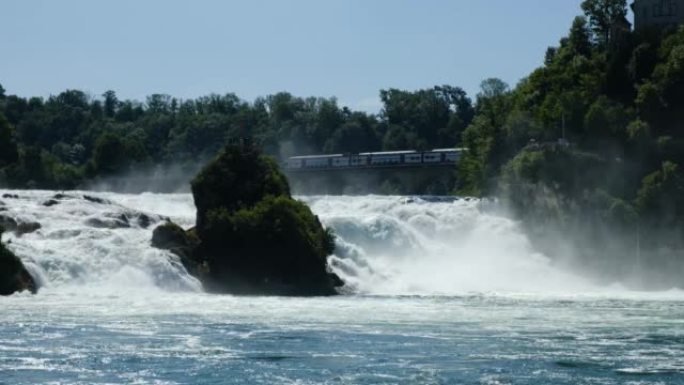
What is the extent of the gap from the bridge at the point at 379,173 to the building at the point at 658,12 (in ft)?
65.6

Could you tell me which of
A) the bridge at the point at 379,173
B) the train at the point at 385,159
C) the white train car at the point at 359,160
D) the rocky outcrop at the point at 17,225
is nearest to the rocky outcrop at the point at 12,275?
the rocky outcrop at the point at 17,225

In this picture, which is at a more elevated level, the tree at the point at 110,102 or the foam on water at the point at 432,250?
the tree at the point at 110,102

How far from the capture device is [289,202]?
70750mm

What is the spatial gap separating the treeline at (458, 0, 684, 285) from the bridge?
1685 centimetres

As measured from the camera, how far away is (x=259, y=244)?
68.9 meters

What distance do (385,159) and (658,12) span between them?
29.3m

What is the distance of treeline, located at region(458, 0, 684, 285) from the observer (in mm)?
85562

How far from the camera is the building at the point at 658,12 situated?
105562mm

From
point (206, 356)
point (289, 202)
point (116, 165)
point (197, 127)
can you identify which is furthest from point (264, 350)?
point (197, 127)

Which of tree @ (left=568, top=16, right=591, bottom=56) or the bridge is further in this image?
the bridge

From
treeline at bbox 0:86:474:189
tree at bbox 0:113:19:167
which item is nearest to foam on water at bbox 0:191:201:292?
tree at bbox 0:113:19:167

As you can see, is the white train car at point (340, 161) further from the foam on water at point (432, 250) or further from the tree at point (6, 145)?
the foam on water at point (432, 250)

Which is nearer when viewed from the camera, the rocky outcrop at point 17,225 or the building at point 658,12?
the rocky outcrop at point 17,225

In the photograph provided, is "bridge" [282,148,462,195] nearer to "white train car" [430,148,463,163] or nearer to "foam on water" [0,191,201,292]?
"white train car" [430,148,463,163]
